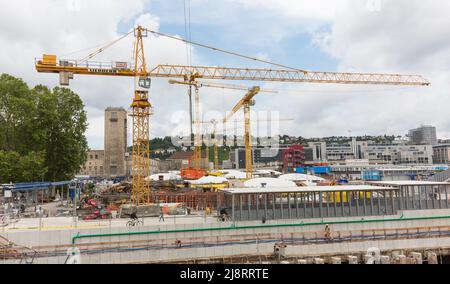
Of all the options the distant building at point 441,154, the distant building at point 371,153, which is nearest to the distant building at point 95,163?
the distant building at point 371,153

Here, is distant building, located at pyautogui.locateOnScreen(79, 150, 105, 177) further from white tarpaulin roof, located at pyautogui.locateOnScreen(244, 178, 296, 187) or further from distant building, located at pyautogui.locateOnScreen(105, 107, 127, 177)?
white tarpaulin roof, located at pyautogui.locateOnScreen(244, 178, 296, 187)

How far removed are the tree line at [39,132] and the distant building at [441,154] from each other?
647 feet

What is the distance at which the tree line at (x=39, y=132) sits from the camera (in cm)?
3891

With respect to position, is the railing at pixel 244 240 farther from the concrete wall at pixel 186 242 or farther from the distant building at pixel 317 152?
the distant building at pixel 317 152

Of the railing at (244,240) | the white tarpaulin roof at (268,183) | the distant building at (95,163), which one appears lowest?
the railing at (244,240)

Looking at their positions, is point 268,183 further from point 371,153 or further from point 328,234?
point 371,153

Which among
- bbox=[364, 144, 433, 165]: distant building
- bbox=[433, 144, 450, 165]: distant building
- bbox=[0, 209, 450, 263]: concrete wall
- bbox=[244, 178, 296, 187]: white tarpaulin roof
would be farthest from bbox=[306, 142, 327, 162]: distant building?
bbox=[0, 209, 450, 263]: concrete wall

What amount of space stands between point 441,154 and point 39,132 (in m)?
209

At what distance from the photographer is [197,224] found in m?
23.7

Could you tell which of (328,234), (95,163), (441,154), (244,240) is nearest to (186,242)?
(244,240)

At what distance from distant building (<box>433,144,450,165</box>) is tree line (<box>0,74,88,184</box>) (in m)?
197

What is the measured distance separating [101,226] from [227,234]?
918cm

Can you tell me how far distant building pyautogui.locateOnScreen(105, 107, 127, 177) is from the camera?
373 feet
